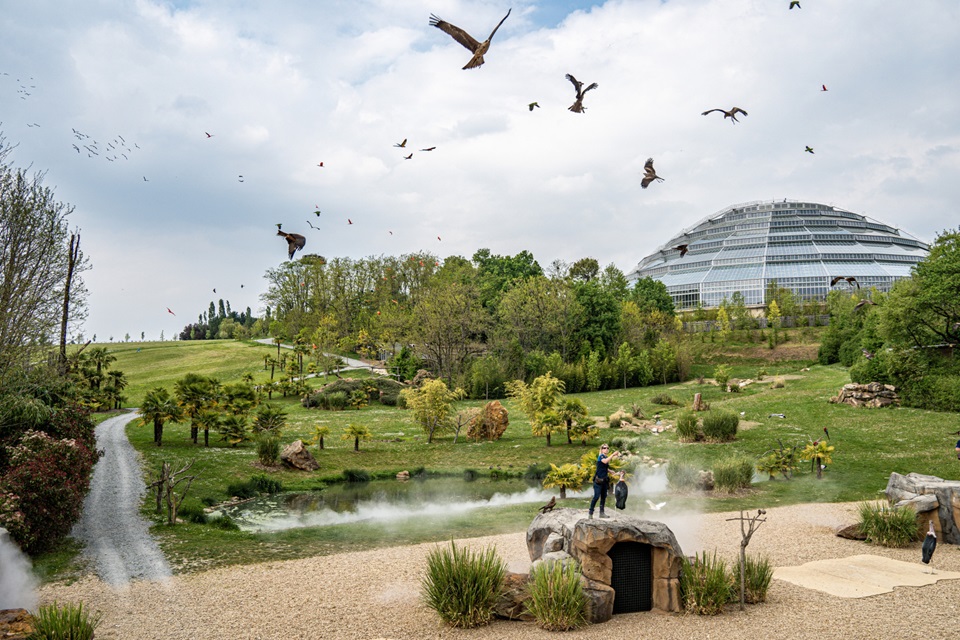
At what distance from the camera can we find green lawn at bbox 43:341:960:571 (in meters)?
16.5

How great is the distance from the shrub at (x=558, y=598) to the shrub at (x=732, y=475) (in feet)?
40.5

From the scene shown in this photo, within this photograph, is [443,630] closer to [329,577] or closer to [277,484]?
[329,577]

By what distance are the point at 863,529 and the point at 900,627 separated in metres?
5.89

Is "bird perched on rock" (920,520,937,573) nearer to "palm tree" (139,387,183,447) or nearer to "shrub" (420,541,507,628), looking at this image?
"shrub" (420,541,507,628)

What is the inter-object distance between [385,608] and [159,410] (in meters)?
21.3

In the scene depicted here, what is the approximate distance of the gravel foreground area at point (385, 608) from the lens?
389 inches

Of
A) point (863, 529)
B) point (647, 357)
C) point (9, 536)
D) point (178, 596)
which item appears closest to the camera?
point (178, 596)

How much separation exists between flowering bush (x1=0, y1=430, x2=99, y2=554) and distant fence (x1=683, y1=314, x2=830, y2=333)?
6225cm

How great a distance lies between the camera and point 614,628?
10.0m

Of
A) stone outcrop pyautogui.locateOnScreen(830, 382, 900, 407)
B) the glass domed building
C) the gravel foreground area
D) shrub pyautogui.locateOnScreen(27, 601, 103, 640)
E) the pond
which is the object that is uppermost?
the glass domed building

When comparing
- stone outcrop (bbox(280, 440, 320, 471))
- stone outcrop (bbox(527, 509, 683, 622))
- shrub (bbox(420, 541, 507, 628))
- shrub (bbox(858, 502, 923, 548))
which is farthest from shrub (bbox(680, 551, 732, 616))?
stone outcrop (bbox(280, 440, 320, 471))

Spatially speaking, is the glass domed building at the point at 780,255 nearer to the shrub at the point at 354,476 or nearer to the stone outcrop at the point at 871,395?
the stone outcrop at the point at 871,395

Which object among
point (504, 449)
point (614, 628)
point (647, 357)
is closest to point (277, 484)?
point (504, 449)

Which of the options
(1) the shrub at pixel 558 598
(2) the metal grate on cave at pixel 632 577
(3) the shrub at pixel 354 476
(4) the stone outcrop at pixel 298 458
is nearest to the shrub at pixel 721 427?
(3) the shrub at pixel 354 476
